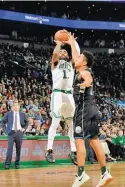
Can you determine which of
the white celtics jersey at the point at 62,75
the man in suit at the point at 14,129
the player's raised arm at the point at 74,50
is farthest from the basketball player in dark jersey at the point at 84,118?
the man in suit at the point at 14,129

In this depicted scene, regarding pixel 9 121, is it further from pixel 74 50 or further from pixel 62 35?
pixel 74 50

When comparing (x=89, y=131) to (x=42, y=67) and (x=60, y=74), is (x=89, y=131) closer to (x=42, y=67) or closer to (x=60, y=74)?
(x=60, y=74)

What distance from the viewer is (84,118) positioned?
6.41 meters

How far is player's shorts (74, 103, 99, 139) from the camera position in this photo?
251 inches

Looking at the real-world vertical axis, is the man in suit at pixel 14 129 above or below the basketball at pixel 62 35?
below

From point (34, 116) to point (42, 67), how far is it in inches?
499

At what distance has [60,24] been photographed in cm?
3894

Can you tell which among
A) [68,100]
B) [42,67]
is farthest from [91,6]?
[68,100]

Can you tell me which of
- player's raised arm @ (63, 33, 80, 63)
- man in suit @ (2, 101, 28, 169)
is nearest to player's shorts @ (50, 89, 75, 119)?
player's raised arm @ (63, 33, 80, 63)

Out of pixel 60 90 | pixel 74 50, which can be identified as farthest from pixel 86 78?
pixel 60 90

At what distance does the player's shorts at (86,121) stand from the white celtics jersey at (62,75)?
1.72 m

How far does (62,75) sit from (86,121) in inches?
74.1

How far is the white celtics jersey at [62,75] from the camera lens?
8.13 meters

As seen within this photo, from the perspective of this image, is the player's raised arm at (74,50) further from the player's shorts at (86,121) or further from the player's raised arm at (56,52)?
the player's shorts at (86,121)
